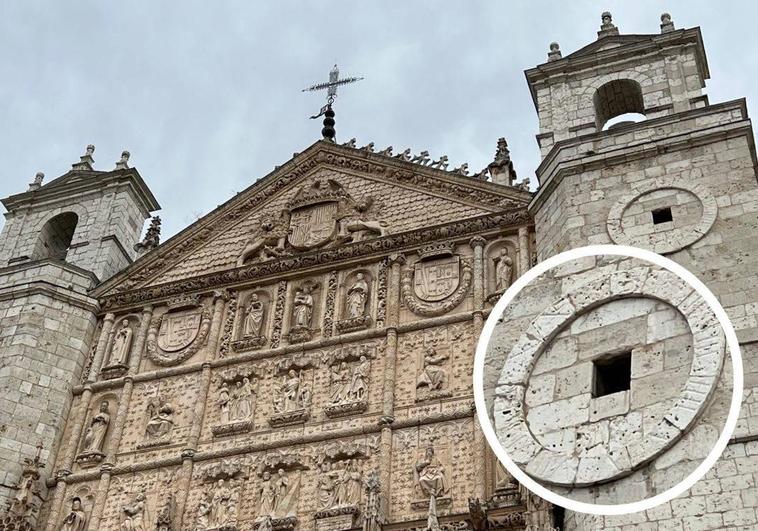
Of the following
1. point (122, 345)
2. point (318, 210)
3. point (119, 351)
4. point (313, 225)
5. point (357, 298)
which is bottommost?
point (119, 351)

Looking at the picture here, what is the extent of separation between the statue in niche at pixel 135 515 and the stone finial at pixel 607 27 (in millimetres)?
8073

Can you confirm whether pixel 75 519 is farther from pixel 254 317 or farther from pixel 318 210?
pixel 318 210

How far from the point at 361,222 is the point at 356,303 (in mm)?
1401

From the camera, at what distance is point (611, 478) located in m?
10.2

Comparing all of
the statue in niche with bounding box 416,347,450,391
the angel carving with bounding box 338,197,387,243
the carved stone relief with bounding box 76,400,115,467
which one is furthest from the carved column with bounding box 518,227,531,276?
the carved stone relief with bounding box 76,400,115,467

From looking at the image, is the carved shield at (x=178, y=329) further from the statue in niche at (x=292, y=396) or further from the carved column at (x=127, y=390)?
the statue in niche at (x=292, y=396)

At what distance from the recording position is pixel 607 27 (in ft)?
52.0

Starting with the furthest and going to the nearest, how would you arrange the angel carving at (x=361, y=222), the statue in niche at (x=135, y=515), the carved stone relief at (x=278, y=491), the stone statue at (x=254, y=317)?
the angel carving at (x=361, y=222)
the stone statue at (x=254, y=317)
the statue in niche at (x=135, y=515)
the carved stone relief at (x=278, y=491)

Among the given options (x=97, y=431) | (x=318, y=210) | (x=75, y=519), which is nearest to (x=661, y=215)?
(x=318, y=210)

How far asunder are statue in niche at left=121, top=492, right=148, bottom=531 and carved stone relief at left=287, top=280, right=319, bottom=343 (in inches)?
100

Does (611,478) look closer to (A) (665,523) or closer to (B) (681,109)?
(A) (665,523)

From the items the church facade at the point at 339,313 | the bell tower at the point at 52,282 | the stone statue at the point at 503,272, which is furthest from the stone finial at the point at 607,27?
the bell tower at the point at 52,282

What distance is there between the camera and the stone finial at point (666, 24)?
15125mm

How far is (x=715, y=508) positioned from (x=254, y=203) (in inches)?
338
